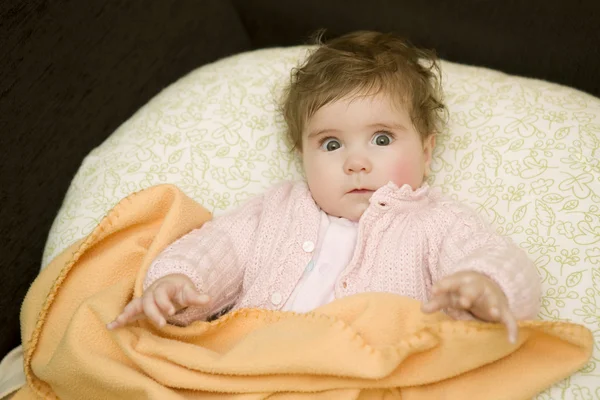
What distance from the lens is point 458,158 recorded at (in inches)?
50.7

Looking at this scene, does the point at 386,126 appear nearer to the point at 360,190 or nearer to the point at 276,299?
the point at 360,190

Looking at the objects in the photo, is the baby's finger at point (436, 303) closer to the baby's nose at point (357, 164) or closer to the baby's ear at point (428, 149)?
the baby's nose at point (357, 164)

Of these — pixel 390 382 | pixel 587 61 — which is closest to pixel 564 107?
pixel 587 61

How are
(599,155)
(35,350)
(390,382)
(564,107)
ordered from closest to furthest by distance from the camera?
1. (390,382)
2. (35,350)
3. (599,155)
4. (564,107)

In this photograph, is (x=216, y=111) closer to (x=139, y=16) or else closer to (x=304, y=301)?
(x=139, y=16)

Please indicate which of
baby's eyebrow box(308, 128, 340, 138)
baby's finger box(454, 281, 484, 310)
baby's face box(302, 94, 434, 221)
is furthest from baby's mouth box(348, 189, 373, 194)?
baby's finger box(454, 281, 484, 310)

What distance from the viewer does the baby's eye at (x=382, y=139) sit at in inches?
45.6

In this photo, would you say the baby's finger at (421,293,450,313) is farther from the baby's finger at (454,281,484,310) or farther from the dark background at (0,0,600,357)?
the dark background at (0,0,600,357)

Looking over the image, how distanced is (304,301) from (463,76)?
2.24 ft

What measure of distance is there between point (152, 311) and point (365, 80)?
0.58 meters

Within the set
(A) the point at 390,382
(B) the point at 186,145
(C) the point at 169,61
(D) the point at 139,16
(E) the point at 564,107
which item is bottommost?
(A) the point at 390,382

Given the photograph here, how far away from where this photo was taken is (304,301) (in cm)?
108

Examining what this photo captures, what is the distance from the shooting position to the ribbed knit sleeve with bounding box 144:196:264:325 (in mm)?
1032

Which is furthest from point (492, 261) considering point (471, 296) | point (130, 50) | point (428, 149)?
point (130, 50)
